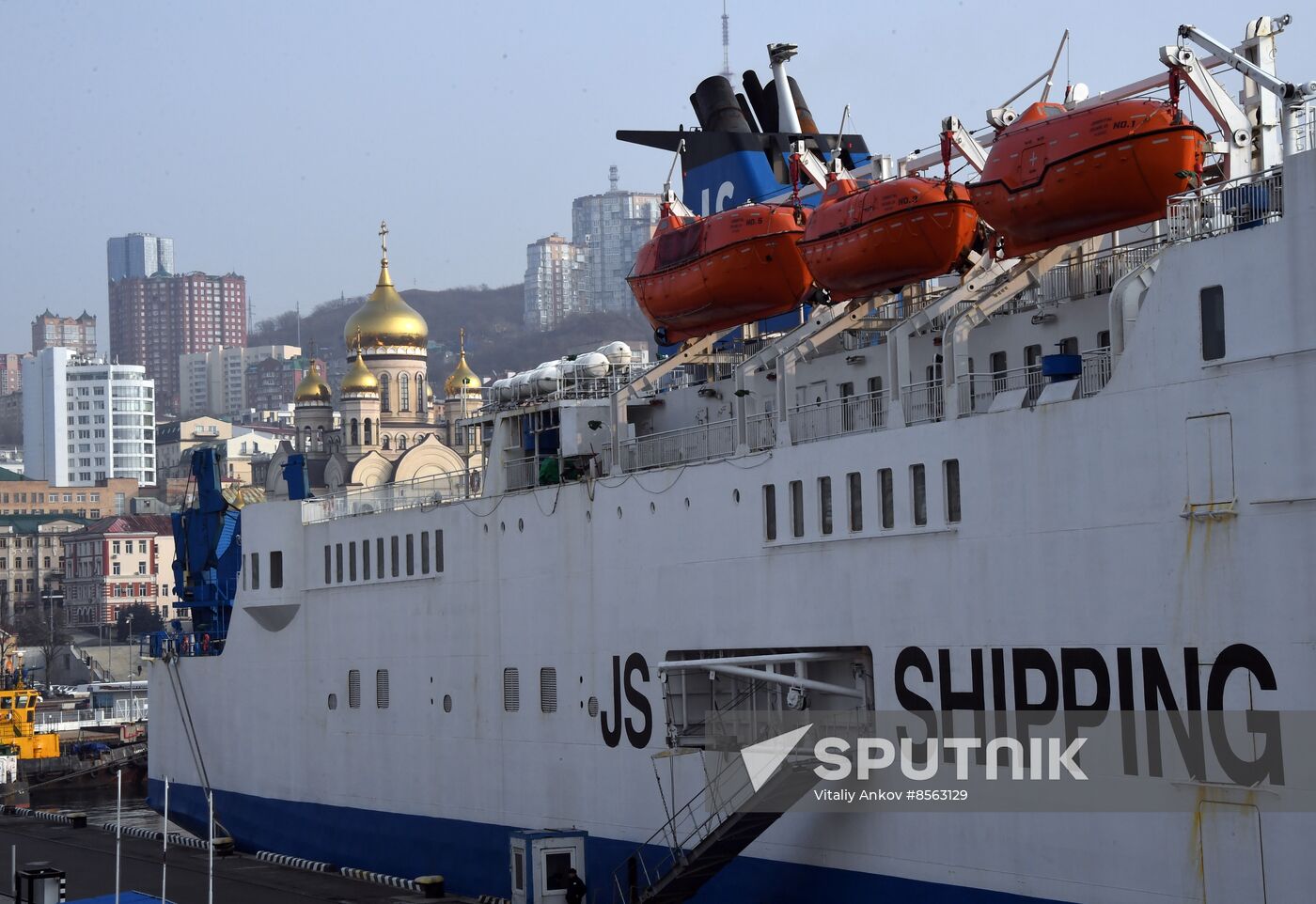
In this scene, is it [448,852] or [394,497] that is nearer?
[448,852]

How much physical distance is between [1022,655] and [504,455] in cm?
1215

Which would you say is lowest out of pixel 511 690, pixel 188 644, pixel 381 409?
pixel 511 690

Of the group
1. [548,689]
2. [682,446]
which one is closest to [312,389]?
[548,689]

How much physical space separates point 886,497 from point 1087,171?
4.03 metres

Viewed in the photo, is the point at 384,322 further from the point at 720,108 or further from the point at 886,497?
the point at 886,497

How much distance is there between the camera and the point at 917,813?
18.5 metres

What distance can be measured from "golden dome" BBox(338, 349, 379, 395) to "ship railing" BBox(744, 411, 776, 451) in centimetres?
10348

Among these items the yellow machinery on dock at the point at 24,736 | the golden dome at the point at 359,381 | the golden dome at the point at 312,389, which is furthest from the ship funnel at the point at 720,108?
the golden dome at the point at 312,389

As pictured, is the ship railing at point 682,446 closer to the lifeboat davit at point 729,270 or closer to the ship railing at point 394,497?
the lifeboat davit at point 729,270

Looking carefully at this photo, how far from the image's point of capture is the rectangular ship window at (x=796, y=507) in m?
20.3

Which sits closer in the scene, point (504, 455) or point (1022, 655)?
point (1022, 655)

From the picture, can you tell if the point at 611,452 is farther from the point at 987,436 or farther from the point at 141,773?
the point at 141,773

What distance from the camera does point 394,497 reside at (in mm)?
30172

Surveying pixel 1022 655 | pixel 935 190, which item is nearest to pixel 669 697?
pixel 1022 655
